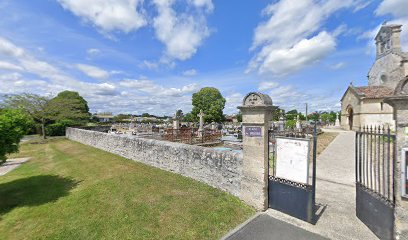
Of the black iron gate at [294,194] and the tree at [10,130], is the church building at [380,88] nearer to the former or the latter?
the black iron gate at [294,194]

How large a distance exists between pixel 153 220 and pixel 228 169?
2.49 meters

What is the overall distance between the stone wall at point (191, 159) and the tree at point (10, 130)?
4619 mm

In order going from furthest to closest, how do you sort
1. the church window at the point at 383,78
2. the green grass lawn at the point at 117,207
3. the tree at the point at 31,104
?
1. the church window at the point at 383,78
2. the tree at the point at 31,104
3. the green grass lawn at the point at 117,207

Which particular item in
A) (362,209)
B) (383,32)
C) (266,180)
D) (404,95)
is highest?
(383,32)

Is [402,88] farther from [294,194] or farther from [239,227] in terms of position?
[239,227]

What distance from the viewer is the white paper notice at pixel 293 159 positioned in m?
4.26

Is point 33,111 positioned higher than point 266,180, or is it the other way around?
point 33,111

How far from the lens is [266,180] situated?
4832 millimetres

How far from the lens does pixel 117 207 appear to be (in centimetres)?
517

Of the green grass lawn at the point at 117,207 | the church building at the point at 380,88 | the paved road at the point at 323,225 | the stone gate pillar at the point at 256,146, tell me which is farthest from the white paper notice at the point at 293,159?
the church building at the point at 380,88

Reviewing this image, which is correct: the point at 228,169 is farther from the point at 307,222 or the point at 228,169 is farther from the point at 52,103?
the point at 52,103

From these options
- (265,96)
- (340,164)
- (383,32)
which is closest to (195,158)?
(265,96)

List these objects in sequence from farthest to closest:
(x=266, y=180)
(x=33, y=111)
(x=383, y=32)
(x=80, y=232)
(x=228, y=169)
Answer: (x=383, y=32), (x=33, y=111), (x=228, y=169), (x=266, y=180), (x=80, y=232)

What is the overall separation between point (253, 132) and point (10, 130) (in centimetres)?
740
